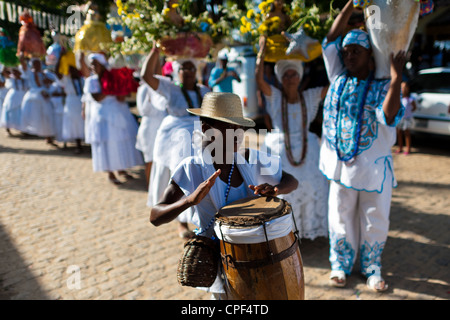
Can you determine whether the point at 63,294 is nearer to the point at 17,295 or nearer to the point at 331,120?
the point at 17,295

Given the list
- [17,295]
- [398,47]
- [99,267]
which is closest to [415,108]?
[398,47]

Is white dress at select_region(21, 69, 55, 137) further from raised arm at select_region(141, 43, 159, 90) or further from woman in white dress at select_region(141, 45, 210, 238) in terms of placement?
raised arm at select_region(141, 43, 159, 90)

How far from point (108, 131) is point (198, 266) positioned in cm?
536

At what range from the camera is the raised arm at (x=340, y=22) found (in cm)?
316

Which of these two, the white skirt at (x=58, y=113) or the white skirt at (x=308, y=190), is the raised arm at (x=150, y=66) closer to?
the white skirt at (x=308, y=190)

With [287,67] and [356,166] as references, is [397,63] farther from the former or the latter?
[287,67]

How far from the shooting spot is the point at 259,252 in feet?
6.15

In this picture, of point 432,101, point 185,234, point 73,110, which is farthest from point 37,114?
point 432,101

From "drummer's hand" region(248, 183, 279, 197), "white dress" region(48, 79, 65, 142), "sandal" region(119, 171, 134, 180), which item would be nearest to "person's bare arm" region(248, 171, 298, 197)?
"drummer's hand" region(248, 183, 279, 197)

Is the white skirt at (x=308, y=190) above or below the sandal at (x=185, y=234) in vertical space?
above

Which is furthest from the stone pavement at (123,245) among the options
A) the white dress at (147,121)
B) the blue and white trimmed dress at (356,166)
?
the white dress at (147,121)

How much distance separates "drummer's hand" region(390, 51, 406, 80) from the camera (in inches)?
113

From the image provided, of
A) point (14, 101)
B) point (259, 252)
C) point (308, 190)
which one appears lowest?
point (308, 190)

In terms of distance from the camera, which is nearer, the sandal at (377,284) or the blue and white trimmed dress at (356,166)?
the blue and white trimmed dress at (356,166)
